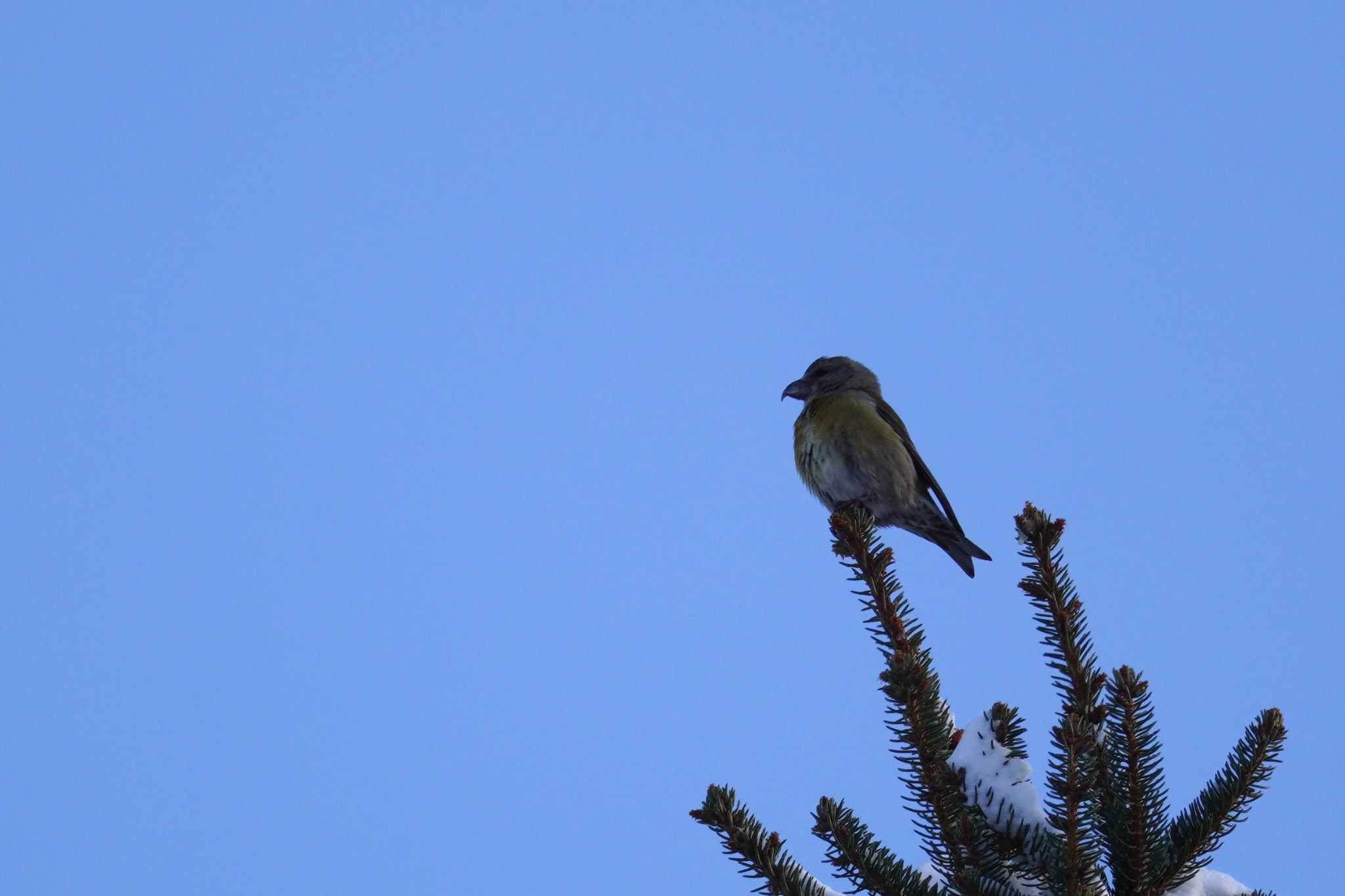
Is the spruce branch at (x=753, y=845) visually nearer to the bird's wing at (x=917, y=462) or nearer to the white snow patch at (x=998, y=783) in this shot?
the white snow patch at (x=998, y=783)

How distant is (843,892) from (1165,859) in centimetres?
70

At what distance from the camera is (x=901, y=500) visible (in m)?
6.93

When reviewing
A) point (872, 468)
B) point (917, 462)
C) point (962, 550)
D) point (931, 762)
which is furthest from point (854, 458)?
point (931, 762)

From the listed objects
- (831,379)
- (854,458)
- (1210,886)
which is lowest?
(1210,886)

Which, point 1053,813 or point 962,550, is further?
point 962,550

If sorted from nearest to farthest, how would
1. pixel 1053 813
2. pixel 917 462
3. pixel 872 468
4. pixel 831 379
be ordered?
pixel 1053 813
pixel 872 468
pixel 917 462
pixel 831 379

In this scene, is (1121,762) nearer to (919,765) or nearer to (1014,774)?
(1014,774)

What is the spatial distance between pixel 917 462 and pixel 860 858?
195 inches

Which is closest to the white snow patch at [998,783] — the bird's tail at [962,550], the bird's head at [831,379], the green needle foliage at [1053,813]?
the green needle foliage at [1053,813]

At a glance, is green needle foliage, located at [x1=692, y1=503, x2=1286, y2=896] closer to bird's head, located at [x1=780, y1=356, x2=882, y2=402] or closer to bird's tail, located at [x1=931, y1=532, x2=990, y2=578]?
bird's tail, located at [x1=931, y1=532, x2=990, y2=578]

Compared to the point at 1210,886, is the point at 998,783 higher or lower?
higher

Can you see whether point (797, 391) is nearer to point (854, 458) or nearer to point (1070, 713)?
point (854, 458)

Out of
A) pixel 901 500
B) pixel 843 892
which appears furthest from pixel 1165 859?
pixel 901 500

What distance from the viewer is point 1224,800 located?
7.93 ft
